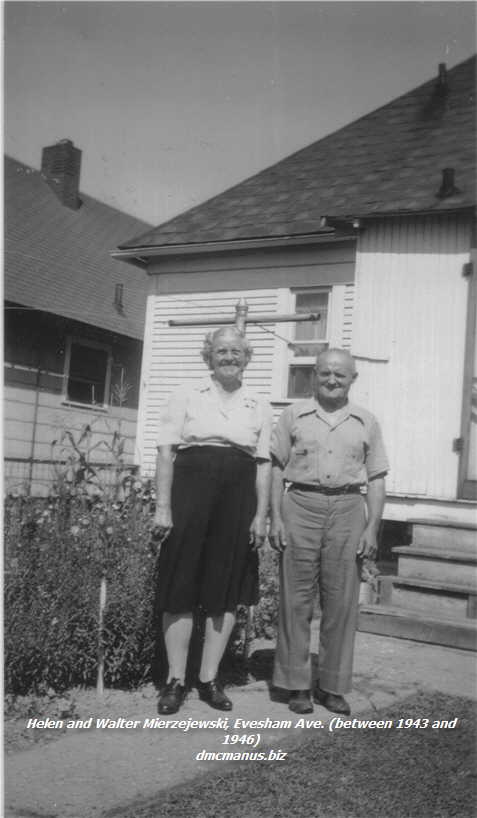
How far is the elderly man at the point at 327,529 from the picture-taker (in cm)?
382

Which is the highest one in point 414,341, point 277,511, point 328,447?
point 414,341

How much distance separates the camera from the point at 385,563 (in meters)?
8.55

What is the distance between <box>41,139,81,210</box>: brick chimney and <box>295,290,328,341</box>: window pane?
10594 mm

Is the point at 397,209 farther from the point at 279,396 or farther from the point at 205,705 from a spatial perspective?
the point at 205,705

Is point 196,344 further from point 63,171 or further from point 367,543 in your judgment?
point 63,171

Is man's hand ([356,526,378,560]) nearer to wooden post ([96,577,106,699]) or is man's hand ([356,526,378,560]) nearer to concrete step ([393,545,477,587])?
wooden post ([96,577,106,699])

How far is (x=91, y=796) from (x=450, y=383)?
6023 millimetres

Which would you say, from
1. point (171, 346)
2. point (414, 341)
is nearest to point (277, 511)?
point (414, 341)

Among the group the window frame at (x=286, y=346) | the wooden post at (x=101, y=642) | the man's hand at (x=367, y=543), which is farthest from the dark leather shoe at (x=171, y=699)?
the window frame at (x=286, y=346)

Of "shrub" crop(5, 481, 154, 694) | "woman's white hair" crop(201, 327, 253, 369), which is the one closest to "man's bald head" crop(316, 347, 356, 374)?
"woman's white hair" crop(201, 327, 253, 369)

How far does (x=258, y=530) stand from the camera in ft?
12.6

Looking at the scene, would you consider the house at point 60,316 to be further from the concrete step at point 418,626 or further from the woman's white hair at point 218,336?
the woman's white hair at point 218,336

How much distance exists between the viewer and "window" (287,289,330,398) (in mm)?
10820

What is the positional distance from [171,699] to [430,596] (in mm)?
3048
